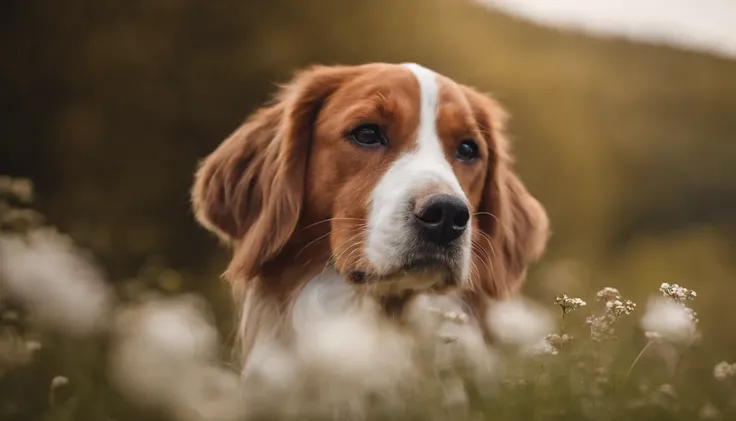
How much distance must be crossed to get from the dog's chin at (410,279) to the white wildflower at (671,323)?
58cm

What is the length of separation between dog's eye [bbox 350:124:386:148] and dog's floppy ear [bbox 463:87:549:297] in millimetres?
465

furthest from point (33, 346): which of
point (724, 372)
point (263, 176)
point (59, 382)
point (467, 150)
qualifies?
point (724, 372)

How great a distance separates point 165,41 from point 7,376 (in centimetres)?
166

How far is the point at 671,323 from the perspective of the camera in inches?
97.0

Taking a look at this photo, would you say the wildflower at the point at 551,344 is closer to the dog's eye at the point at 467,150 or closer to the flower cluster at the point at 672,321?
the flower cluster at the point at 672,321

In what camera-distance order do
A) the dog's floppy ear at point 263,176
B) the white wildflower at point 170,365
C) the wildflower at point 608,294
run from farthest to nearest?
the dog's floppy ear at point 263,176 → the wildflower at point 608,294 → the white wildflower at point 170,365

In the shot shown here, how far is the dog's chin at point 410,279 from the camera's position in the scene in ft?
8.54

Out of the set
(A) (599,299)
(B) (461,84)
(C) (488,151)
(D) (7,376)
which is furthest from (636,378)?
(D) (7,376)

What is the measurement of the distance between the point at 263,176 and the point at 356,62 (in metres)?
0.69

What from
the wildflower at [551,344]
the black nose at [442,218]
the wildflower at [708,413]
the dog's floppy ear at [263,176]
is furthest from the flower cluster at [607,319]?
the dog's floppy ear at [263,176]

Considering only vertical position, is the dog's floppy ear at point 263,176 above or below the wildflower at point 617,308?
above

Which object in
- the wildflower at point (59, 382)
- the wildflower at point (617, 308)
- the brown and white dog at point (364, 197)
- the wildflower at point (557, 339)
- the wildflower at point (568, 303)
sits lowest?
the wildflower at point (557, 339)

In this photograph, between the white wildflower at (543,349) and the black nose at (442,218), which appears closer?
the white wildflower at (543,349)

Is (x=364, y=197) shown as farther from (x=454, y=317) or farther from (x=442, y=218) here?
(x=454, y=317)
